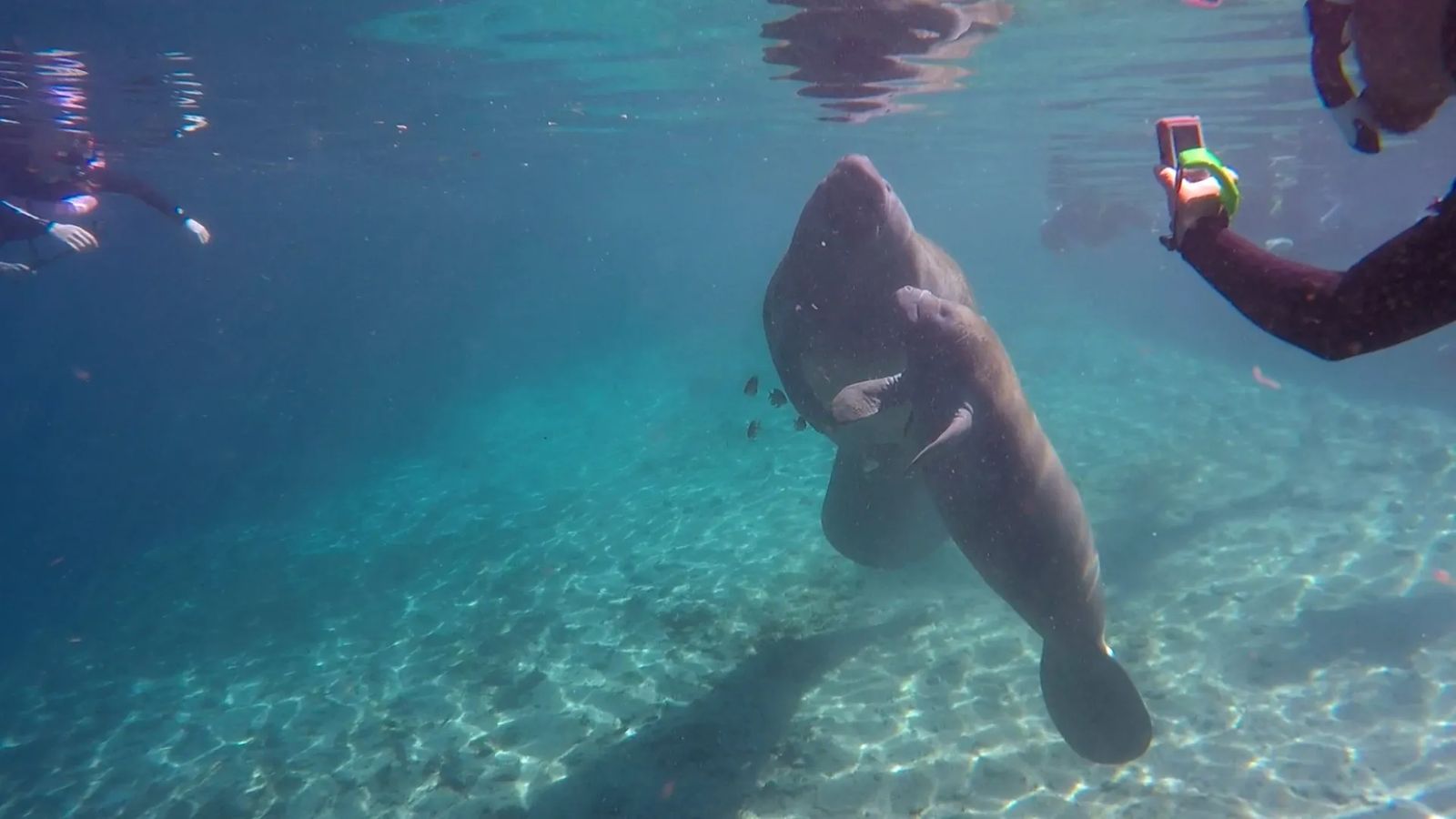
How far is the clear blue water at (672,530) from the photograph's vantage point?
7.83 m

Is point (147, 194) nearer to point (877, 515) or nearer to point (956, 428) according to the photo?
point (877, 515)

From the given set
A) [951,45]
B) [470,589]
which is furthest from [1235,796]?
[951,45]

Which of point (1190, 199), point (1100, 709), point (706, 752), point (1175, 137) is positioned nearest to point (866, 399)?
point (1175, 137)

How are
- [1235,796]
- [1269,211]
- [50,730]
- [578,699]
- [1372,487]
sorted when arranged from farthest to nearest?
1. [1269,211]
2. [1372,487]
3. [50,730]
4. [578,699]
5. [1235,796]

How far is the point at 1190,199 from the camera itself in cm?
262

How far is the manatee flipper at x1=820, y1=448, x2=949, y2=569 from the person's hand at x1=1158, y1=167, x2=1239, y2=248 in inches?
207

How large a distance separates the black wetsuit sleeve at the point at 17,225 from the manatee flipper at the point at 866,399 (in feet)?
38.9

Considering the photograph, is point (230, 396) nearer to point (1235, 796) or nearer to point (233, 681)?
point (233, 681)

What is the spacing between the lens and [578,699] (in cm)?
921

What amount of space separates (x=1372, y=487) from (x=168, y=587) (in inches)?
1007

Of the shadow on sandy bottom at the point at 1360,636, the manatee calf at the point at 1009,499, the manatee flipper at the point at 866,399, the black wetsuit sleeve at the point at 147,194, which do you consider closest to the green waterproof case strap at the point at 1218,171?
the manatee calf at the point at 1009,499

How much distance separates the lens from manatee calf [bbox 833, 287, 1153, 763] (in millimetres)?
5379

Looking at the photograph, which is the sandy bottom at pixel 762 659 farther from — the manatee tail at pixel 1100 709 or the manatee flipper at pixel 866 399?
the manatee flipper at pixel 866 399

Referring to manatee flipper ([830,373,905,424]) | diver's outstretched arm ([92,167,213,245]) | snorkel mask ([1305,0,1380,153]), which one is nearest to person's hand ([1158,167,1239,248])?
snorkel mask ([1305,0,1380,153])
